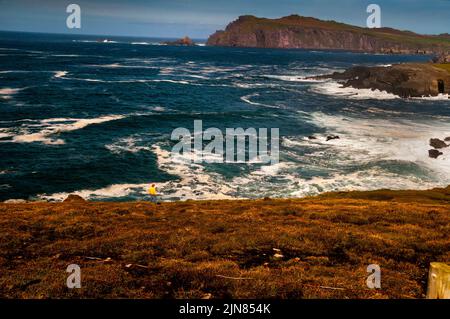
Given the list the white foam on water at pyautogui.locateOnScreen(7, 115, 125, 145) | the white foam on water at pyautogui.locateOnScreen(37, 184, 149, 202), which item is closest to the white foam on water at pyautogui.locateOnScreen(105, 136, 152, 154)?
the white foam on water at pyautogui.locateOnScreen(7, 115, 125, 145)

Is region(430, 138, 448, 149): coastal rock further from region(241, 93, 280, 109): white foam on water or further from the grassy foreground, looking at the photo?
region(241, 93, 280, 109): white foam on water

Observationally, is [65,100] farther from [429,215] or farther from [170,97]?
[429,215]

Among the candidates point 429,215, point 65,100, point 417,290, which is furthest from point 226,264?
point 65,100

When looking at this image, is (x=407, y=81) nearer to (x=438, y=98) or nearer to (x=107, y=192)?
(x=438, y=98)

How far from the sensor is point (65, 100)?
3637 inches

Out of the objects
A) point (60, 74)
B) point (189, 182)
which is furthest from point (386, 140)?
point (60, 74)

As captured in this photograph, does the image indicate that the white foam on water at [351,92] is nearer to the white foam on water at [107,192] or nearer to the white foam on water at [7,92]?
the white foam on water at [107,192]

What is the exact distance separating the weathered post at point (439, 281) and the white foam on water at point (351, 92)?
368 feet

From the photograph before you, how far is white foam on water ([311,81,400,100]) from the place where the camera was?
4589 inches

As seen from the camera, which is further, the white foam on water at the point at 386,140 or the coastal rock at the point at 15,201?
the white foam on water at the point at 386,140

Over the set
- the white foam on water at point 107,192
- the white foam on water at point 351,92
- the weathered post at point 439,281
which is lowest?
the white foam on water at point 107,192

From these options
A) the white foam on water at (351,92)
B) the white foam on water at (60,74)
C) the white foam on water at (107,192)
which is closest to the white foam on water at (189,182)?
the white foam on water at (107,192)

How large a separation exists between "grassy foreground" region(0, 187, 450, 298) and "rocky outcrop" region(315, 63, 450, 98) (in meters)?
110

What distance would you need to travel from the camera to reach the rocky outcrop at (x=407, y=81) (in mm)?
121688
